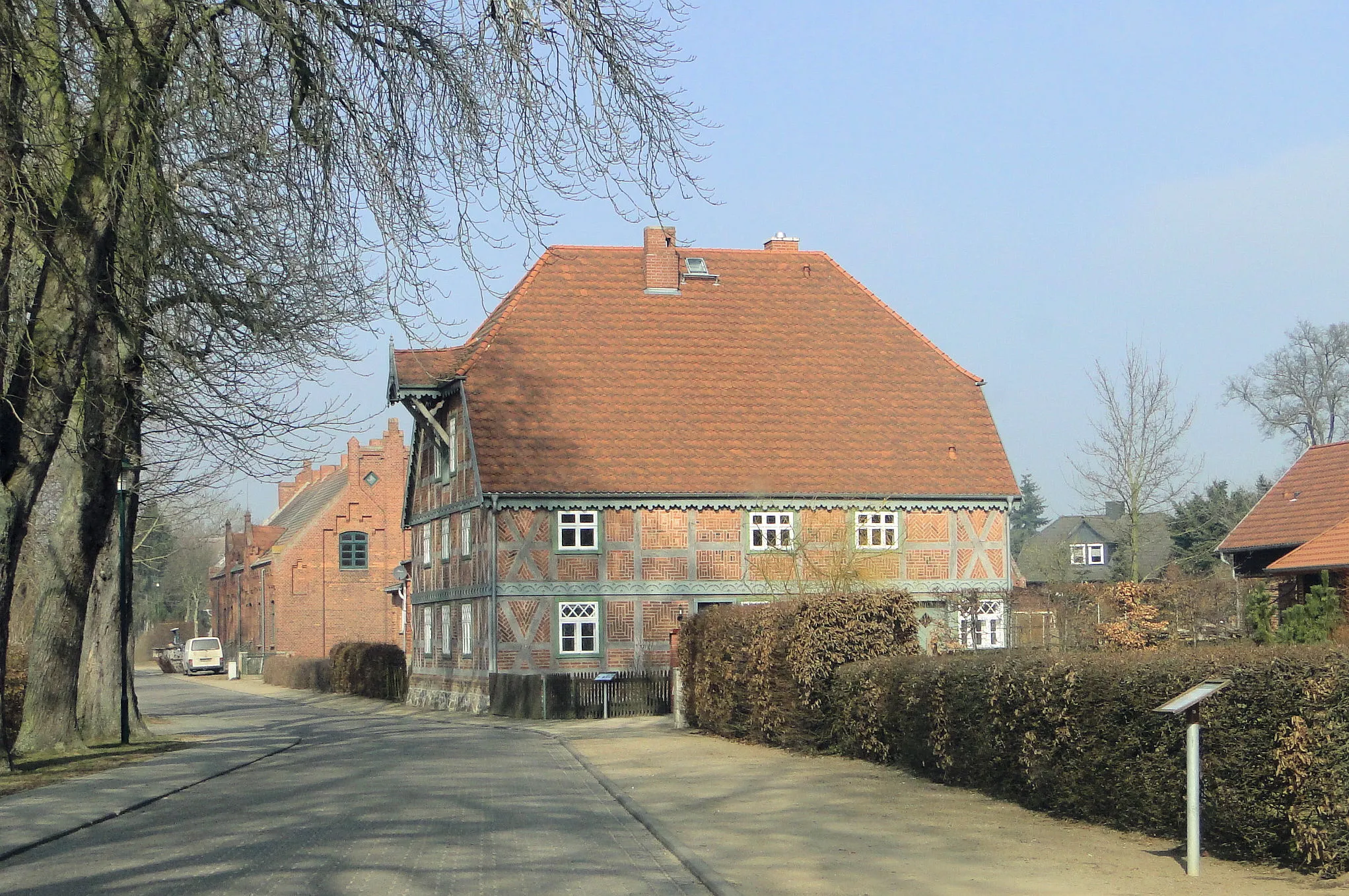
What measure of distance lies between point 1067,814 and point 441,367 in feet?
86.3

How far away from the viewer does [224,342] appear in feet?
57.8

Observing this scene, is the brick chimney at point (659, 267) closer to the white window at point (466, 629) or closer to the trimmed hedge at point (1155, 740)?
the white window at point (466, 629)

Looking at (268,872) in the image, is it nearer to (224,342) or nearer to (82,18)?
(82,18)

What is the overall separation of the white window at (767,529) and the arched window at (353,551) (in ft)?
114

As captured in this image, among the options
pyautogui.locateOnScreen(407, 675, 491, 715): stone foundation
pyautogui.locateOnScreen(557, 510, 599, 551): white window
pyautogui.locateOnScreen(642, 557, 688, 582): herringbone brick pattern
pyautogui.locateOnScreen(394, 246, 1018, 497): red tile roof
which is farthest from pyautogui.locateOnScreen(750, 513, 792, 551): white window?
pyautogui.locateOnScreen(407, 675, 491, 715): stone foundation

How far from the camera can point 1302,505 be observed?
4534 centimetres

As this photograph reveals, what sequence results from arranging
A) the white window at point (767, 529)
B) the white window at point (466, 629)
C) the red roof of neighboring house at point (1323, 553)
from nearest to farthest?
the red roof of neighboring house at point (1323, 553), the white window at point (767, 529), the white window at point (466, 629)

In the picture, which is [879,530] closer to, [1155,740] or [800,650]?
[800,650]

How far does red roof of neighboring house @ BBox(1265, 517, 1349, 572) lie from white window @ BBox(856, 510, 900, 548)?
9421 mm

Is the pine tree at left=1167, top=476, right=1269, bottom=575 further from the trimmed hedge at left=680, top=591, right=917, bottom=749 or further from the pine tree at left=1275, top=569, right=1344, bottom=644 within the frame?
the trimmed hedge at left=680, top=591, right=917, bottom=749

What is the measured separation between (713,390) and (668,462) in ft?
10.1

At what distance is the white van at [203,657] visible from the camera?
78.3 metres

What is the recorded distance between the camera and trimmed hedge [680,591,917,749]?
20.6 meters

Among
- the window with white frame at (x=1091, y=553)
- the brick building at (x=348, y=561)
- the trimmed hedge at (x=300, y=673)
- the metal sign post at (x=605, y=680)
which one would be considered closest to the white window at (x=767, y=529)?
the metal sign post at (x=605, y=680)
